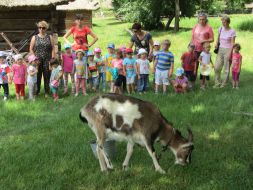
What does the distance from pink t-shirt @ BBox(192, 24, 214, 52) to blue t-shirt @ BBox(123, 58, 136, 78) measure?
1.97m

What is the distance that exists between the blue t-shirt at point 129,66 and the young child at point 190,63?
4.80 feet

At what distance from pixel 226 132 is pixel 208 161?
1.66m

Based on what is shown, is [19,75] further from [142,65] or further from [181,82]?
[181,82]

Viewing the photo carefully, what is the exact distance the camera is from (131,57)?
11609mm

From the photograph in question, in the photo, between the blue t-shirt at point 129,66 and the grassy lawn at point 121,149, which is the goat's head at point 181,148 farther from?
the blue t-shirt at point 129,66

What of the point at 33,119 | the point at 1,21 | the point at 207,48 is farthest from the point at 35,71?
the point at 1,21

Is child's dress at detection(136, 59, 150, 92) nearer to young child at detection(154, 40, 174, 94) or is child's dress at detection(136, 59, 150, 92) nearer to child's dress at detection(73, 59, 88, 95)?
young child at detection(154, 40, 174, 94)

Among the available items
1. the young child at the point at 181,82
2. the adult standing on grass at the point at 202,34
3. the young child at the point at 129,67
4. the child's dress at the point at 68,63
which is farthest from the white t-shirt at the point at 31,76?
the adult standing on grass at the point at 202,34

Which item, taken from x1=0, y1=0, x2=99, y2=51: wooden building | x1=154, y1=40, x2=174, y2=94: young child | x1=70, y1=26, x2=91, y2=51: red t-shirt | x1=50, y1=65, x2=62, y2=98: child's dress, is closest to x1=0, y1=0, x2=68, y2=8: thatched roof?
x1=0, y1=0, x2=99, y2=51: wooden building

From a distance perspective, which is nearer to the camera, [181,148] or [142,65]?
[181,148]

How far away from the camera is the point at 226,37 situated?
12.0 m

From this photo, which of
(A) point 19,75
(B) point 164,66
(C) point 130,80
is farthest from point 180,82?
(A) point 19,75

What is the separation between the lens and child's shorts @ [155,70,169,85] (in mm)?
11484

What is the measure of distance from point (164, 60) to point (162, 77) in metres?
0.46
